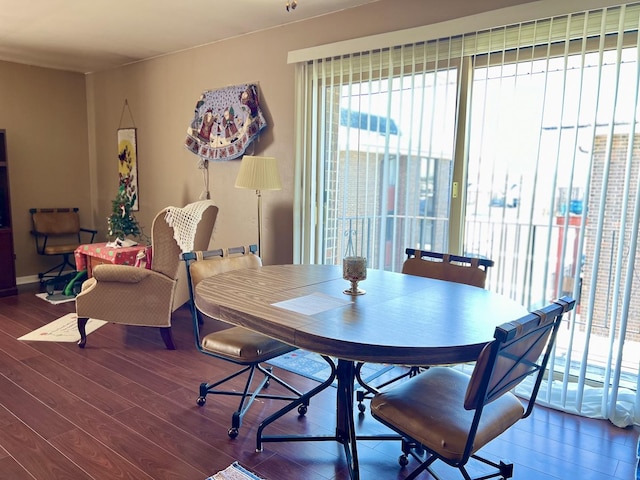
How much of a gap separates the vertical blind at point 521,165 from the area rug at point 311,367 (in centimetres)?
73

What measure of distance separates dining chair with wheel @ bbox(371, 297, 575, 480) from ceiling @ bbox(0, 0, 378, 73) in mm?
2624

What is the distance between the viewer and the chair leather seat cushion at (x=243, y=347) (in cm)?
217

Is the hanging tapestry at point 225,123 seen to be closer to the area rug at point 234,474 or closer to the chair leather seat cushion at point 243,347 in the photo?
the chair leather seat cushion at point 243,347

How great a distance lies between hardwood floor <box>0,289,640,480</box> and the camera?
204cm

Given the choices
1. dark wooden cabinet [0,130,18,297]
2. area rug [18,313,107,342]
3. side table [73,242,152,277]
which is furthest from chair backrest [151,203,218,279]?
dark wooden cabinet [0,130,18,297]

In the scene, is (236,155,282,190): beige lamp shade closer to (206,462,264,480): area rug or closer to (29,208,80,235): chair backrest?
(206,462,264,480): area rug

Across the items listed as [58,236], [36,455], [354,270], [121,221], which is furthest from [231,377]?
[58,236]

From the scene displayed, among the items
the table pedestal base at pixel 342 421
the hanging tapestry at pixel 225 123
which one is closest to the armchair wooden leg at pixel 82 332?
the hanging tapestry at pixel 225 123

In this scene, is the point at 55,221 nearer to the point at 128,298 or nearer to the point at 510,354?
the point at 128,298

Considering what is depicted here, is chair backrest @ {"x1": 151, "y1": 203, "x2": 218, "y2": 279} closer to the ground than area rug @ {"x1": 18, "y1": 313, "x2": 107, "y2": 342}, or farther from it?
farther from it

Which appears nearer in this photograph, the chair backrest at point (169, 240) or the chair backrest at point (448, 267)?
the chair backrest at point (448, 267)

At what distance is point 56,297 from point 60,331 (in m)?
1.25

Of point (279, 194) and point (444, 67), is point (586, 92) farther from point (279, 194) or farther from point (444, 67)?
point (279, 194)

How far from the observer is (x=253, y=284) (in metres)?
2.21
